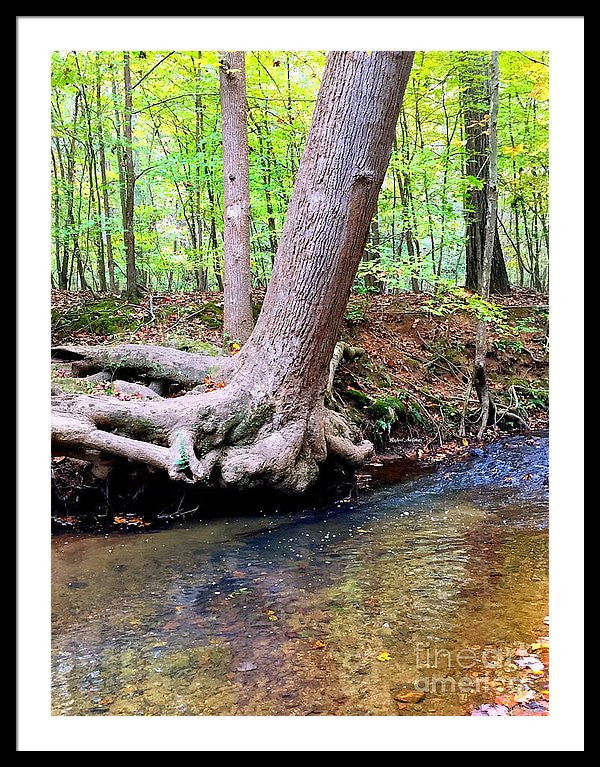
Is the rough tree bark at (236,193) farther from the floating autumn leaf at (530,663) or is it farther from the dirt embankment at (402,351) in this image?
the floating autumn leaf at (530,663)

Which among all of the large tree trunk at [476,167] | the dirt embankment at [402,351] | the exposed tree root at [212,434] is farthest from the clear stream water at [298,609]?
the large tree trunk at [476,167]

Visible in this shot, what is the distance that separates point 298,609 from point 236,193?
548 centimetres

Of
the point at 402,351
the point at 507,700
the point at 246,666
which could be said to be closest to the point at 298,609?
the point at 246,666

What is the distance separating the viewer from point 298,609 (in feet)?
10.5

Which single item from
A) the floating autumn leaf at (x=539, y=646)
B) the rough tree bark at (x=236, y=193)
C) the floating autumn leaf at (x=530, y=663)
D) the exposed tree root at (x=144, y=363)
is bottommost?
the floating autumn leaf at (x=530, y=663)

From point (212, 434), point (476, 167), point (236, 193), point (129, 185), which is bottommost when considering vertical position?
point (212, 434)

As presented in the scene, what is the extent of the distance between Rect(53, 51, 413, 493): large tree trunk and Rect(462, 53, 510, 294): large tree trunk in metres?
6.30

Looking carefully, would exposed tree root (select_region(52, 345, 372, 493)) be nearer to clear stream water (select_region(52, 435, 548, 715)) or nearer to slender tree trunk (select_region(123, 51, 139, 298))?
clear stream water (select_region(52, 435, 548, 715))

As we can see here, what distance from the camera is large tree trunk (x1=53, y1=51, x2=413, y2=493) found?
4625 millimetres

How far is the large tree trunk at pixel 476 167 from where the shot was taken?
33.9 feet

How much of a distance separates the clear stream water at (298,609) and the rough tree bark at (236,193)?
10.2 feet

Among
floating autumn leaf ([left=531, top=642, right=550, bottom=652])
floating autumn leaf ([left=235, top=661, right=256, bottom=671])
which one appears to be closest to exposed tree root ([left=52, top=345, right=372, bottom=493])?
floating autumn leaf ([left=235, top=661, right=256, bottom=671])

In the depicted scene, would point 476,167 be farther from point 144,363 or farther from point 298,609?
point 298,609

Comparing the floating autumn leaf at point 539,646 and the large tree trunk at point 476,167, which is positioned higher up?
the large tree trunk at point 476,167
